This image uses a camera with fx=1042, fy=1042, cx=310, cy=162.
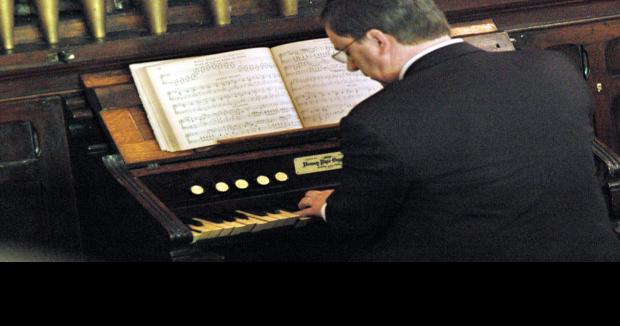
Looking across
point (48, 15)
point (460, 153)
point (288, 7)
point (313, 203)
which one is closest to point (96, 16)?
point (48, 15)

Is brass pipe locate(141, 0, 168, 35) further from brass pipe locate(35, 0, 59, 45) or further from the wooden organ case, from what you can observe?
brass pipe locate(35, 0, 59, 45)

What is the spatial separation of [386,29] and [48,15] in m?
1.78

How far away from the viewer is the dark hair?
303 centimetres

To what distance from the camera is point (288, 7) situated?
448 centimetres

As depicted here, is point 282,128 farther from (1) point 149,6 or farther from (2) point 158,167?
(1) point 149,6

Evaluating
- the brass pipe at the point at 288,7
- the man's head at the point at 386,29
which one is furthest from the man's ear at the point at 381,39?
the brass pipe at the point at 288,7

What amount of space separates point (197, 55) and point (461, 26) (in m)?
1.15

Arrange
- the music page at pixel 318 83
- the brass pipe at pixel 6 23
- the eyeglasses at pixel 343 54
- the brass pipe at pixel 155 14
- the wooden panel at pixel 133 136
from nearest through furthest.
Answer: the eyeglasses at pixel 343 54
the wooden panel at pixel 133 136
the music page at pixel 318 83
the brass pipe at pixel 6 23
the brass pipe at pixel 155 14

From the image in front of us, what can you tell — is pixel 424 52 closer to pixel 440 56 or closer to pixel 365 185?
pixel 440 56

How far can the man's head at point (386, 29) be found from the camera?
120 inches

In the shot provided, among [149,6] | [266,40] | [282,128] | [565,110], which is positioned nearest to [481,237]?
[565,110]

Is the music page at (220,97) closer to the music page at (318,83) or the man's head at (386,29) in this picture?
the music page at (318,83)

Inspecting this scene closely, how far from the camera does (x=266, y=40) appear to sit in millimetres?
4305

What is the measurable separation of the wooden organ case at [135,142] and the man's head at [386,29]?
2.59 feet
